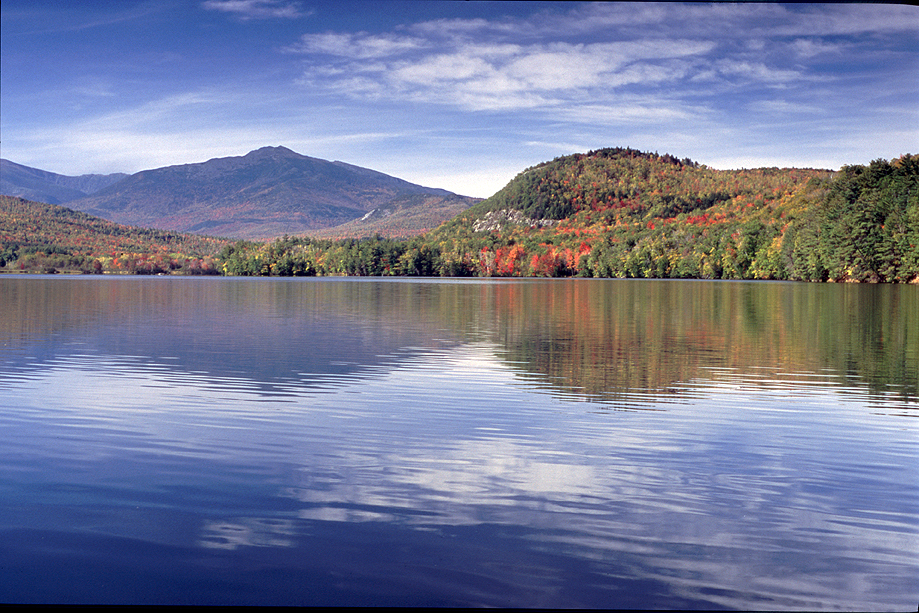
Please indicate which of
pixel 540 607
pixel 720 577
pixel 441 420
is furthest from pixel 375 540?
pixel 441 420

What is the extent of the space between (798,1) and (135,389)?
12.8m

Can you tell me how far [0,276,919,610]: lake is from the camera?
19.6 ft

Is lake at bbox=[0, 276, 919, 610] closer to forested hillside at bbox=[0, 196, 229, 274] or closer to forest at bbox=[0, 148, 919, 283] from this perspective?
forest at bbox=[0, 148, 919, 283]

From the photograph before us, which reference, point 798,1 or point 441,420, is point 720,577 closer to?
point 798,1

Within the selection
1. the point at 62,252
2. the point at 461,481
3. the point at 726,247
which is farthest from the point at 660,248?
the point at 461,481

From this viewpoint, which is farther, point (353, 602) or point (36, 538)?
point (36, 538)

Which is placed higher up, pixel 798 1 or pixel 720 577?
pixel 798 1

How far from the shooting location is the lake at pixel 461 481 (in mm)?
5973

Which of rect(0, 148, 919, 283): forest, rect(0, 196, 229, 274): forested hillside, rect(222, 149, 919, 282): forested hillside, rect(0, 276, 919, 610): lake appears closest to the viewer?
rect(0, 276, 919, 610): lake

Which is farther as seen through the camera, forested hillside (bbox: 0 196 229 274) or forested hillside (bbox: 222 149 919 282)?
forested hillside (bbox: 0 196 229 274)

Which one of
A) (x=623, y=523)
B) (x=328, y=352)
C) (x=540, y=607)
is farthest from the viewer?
(x=328, y=352)

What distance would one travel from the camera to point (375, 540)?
674 cm

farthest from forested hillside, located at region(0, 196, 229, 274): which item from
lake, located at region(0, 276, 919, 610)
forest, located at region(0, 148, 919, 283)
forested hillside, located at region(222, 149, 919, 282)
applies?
lake, located at region(0, 276, 919, 610)

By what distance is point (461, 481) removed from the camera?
8.65 meters
